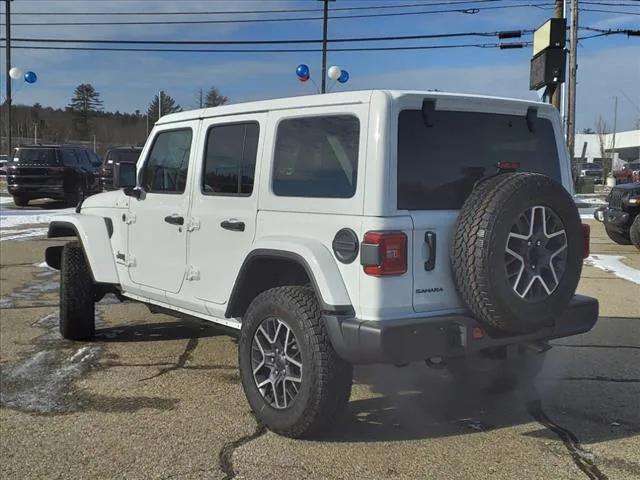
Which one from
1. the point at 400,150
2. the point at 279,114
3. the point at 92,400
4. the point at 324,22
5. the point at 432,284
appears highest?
the point at 324,22

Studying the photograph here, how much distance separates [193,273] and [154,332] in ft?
6.64

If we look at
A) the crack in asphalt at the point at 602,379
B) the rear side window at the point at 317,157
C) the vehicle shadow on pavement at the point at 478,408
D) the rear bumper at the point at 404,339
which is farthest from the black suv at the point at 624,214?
the rear side window at the point at 317,157

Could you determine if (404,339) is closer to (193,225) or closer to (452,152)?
(452,152)

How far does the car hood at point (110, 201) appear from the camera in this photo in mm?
5547

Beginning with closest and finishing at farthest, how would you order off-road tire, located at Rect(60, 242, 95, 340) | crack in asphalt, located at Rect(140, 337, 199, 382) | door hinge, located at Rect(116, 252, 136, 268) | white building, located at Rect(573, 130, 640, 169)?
crack in asphalt, located at Rect(140, 337, 199, 382) → door hinge, located at Rect(116, 252, 136, 268) → off-road tire, located at Rect(60, 242, 95, 340) → white building, located at Rect(573, 130, 640, 169)

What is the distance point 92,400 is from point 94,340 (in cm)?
165

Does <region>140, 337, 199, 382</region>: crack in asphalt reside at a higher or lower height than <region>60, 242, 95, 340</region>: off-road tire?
lower

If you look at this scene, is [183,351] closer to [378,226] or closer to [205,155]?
[205,155]

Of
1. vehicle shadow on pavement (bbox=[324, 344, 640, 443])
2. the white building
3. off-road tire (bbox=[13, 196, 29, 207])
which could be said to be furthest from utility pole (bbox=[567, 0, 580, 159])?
the white building

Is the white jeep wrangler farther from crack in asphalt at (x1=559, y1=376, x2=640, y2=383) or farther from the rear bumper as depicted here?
crack in asphalt at (x1=559, y1=376, x2=640, y2=383)

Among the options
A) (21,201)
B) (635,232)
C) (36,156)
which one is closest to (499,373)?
(635,232)

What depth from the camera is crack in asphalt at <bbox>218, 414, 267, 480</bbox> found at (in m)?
3.49

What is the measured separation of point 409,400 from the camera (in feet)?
15.1

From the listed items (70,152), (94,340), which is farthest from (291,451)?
(70,152)
